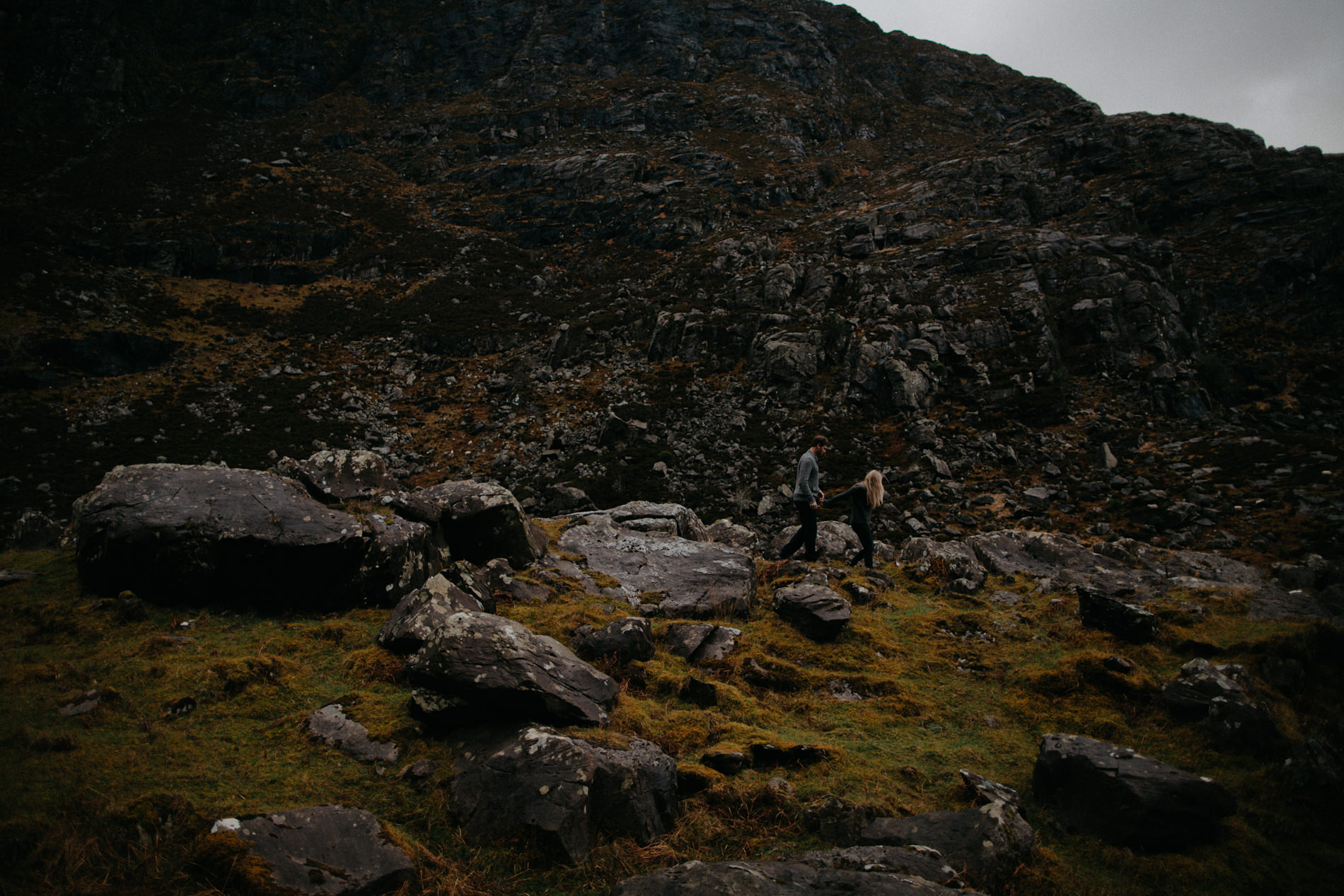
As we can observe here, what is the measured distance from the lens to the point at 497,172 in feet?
233

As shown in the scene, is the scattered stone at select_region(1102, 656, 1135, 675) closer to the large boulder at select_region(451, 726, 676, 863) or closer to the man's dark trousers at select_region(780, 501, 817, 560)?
the man's dark trousers at select_region(780, 501, 817, 560)

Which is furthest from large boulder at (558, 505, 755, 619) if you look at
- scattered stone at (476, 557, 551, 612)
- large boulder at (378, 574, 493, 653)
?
large boulder at (378, 574, 493, 653)

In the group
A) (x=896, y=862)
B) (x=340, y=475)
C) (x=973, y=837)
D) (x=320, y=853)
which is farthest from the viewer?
(x=340, y=475)

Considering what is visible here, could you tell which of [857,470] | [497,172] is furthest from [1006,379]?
[497,172]

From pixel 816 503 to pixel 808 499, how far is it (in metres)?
0.18

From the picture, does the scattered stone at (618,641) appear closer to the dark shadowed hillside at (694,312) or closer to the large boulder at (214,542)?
the dark shadowed hillside at (694,312)

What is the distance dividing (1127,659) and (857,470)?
2194 centimetres

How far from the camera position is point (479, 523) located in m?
10.1

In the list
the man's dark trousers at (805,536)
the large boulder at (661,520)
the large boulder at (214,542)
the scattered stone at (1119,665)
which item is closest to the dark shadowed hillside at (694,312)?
the scattered stone at (1119,665)

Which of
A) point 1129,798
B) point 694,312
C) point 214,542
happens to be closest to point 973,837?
point 1129,798

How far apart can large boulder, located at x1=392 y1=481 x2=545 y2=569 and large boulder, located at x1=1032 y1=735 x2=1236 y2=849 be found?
27.2 ft

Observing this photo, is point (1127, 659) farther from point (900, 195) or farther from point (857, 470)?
point (900, 195)

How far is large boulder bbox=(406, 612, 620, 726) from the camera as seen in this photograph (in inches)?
195

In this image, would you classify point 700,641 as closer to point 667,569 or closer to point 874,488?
point 667,569
